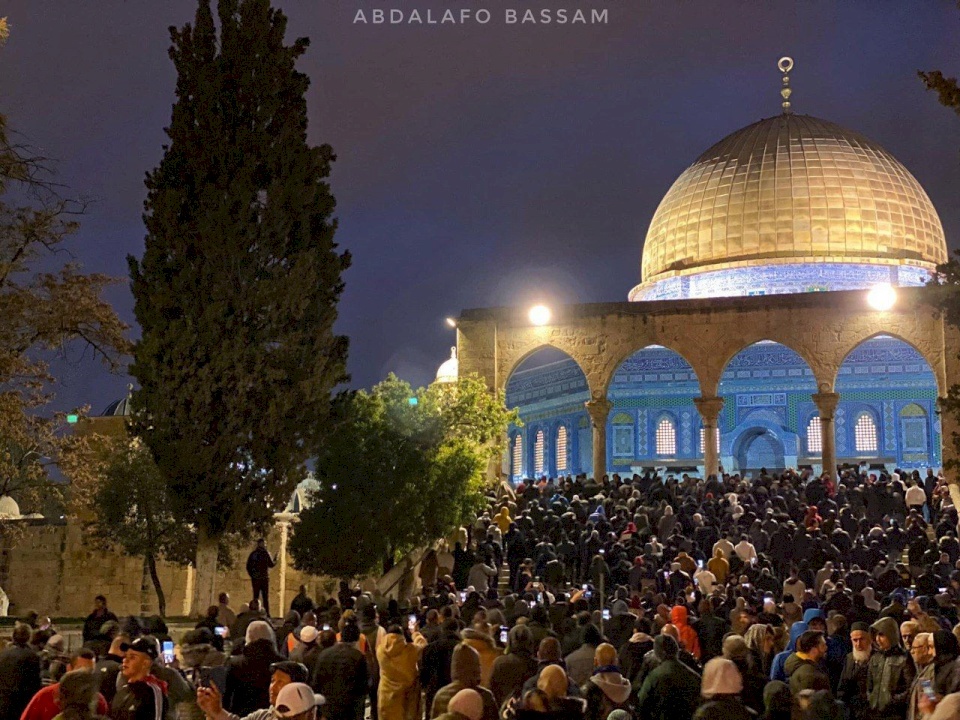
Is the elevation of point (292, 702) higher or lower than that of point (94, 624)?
lower

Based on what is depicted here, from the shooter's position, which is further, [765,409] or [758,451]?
[758,451]

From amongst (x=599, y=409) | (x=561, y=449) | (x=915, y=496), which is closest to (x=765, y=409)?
(x=561, y=449)

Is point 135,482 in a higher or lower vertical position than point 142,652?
higher

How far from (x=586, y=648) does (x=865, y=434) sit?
31.4 m

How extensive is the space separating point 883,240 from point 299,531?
22.9 meters

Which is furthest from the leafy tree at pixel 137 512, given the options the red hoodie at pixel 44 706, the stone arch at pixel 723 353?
the red hoodie at pixel 44 706

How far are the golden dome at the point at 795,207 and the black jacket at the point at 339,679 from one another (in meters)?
29.1

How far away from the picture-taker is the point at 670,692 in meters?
6.90

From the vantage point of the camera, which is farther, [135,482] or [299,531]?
[135,482]

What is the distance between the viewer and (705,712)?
19.4ft

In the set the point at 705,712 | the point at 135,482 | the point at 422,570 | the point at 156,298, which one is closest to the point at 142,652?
the point at 705,712

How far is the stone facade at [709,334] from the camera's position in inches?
1145

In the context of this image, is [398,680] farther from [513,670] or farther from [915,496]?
[915,496]

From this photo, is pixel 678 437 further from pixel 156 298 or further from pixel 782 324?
pixel 156 298
